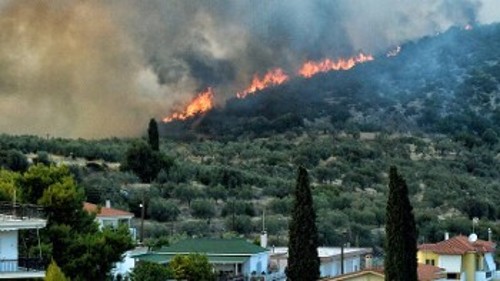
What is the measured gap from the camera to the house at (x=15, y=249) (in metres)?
29.6

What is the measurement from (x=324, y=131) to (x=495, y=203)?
3797cm

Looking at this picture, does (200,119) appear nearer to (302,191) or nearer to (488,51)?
(488,51)

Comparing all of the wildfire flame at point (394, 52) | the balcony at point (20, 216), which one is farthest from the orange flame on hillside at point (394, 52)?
the balcony at point (20, 216)

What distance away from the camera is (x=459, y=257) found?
4981 centimetres

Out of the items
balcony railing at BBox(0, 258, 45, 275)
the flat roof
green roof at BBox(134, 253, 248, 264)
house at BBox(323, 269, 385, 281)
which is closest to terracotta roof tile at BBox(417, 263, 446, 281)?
house at BBox(323, 269, 385, 281)

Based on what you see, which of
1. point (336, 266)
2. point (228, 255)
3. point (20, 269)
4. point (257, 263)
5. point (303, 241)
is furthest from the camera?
point (336, 266)

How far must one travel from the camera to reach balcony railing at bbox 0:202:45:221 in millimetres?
31736

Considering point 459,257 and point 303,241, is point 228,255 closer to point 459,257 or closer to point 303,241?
point 459,257

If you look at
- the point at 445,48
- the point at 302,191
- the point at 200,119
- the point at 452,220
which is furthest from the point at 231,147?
the point at 302,191

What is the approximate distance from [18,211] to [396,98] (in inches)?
4265

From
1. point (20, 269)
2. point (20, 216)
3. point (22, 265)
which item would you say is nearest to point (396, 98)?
point (20, 216)

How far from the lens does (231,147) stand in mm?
111188

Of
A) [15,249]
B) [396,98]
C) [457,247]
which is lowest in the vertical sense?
[457,247]

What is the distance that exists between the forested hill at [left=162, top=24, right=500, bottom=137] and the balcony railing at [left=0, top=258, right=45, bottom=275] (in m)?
92.9
